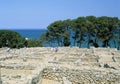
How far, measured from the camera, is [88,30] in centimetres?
4891

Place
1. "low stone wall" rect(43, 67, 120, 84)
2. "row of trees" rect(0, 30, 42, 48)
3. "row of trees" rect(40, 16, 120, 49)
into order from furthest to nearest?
"row of trees" rect(0, 30, 42, 48) → "row of trees" rect(40, 16, 120, 49) → "low stone wall" rect(43, 67, 120, 84)

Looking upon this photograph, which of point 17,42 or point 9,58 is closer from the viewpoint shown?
point 9,58

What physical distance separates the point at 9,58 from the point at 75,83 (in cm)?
854

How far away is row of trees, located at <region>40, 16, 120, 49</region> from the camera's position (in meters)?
47.5

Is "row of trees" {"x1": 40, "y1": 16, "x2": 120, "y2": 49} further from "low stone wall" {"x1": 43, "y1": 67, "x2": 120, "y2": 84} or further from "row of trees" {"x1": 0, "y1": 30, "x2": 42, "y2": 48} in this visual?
"low stone wall" {"x1": 43, "y1": 67, "x2": 120, "y2": 84}

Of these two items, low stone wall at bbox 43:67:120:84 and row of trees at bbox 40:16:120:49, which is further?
row of trees at bbox 40:16:120:49

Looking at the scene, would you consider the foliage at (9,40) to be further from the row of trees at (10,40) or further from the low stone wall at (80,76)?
the low stone wall at (80,76)

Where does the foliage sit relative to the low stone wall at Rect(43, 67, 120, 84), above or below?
above

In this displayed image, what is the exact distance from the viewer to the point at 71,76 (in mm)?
13625

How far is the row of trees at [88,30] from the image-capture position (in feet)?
156

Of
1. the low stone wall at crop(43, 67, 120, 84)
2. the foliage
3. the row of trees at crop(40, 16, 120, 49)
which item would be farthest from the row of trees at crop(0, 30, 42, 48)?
the low stone wall at crop(43, 67, 120, 84)

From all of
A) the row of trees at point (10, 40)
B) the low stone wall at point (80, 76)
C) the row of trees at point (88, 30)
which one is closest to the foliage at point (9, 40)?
the row of trees at point (10, 40)

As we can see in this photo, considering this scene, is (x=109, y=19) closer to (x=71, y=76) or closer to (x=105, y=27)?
(x=105, y=27)

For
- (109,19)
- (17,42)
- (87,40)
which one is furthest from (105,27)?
(17,42)
